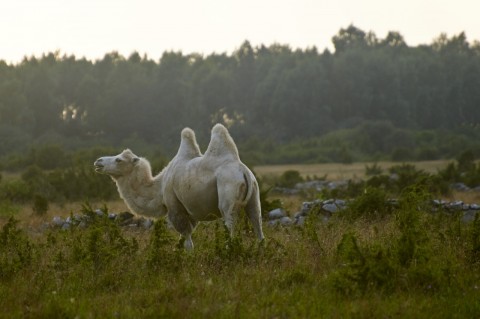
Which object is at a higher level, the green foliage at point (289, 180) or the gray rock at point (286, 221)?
the gray rock at point (286, 221)

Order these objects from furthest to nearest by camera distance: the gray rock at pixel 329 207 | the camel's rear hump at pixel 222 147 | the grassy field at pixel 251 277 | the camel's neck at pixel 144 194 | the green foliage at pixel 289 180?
the green foliage at pixel 289 180, the gray rock at pixel 329 207, the camel's neck at pixel 144 194, the camel's rear hump at pixel 222 147, the grassy field at pixel 251 277

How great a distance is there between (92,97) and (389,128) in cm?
2613

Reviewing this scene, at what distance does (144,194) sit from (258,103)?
67361 millimetres

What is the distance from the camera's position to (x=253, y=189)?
10.2m

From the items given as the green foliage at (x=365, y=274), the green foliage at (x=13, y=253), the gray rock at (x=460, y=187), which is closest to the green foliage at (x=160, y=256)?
the green foliage at (x=13, y=253)

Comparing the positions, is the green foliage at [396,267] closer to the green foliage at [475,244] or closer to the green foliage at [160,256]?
the green foliage at [475,244]

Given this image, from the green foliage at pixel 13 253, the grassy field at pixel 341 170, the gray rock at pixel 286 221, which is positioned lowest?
the grassy field at pixel 341 170

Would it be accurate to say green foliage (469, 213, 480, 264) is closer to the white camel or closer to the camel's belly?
the white camel

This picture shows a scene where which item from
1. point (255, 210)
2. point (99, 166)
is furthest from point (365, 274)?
point (99, 166)

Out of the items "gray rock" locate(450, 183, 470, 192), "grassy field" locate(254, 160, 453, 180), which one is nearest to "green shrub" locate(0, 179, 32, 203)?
"gray rock" locate(450, 183, 470, 192)

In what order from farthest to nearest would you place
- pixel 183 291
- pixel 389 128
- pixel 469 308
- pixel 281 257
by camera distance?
pixel 389 128 → pixel 281 257 → pixel 183 291 → pixel 469 308

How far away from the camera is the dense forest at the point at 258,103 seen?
209ft

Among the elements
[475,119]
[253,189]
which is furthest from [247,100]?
[253,189]

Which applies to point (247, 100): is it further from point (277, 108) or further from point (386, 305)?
point (386, 305)
